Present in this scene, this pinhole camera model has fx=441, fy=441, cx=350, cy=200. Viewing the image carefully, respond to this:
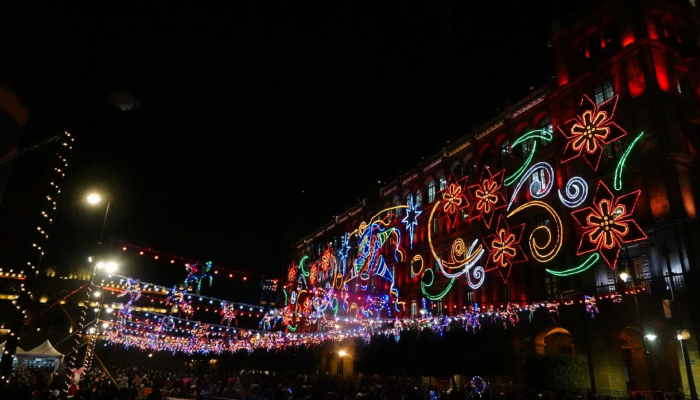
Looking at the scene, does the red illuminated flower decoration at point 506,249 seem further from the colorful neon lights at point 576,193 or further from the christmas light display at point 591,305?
the christmas light display at point 591,305

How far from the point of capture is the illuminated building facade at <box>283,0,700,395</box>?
68.7 feet

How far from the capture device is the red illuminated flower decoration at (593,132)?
22609mm

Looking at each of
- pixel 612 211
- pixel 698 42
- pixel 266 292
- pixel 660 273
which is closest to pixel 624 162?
pixel 612 211

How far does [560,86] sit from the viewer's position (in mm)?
28938

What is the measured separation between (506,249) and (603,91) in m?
11.3

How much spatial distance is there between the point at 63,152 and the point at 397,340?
25069mm

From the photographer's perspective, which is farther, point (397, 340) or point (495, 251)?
point (397, 340)

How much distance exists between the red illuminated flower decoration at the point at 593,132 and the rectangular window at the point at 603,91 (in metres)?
1.82

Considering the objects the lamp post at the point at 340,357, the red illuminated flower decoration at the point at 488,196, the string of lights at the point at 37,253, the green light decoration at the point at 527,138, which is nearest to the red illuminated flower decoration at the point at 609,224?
the green light decoration at the point at 527,138

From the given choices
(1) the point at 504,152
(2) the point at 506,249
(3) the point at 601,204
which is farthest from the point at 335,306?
(3) the point at 601,204

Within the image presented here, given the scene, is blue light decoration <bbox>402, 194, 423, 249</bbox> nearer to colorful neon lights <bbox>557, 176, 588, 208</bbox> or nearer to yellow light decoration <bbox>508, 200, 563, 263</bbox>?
yellow light decoration <bbox>508, 200, 563, 263</bbox>

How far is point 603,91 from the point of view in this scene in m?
26.8

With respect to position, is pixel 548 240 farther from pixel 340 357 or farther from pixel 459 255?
pixel 340 357

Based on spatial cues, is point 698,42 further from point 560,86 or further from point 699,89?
point 560,86
